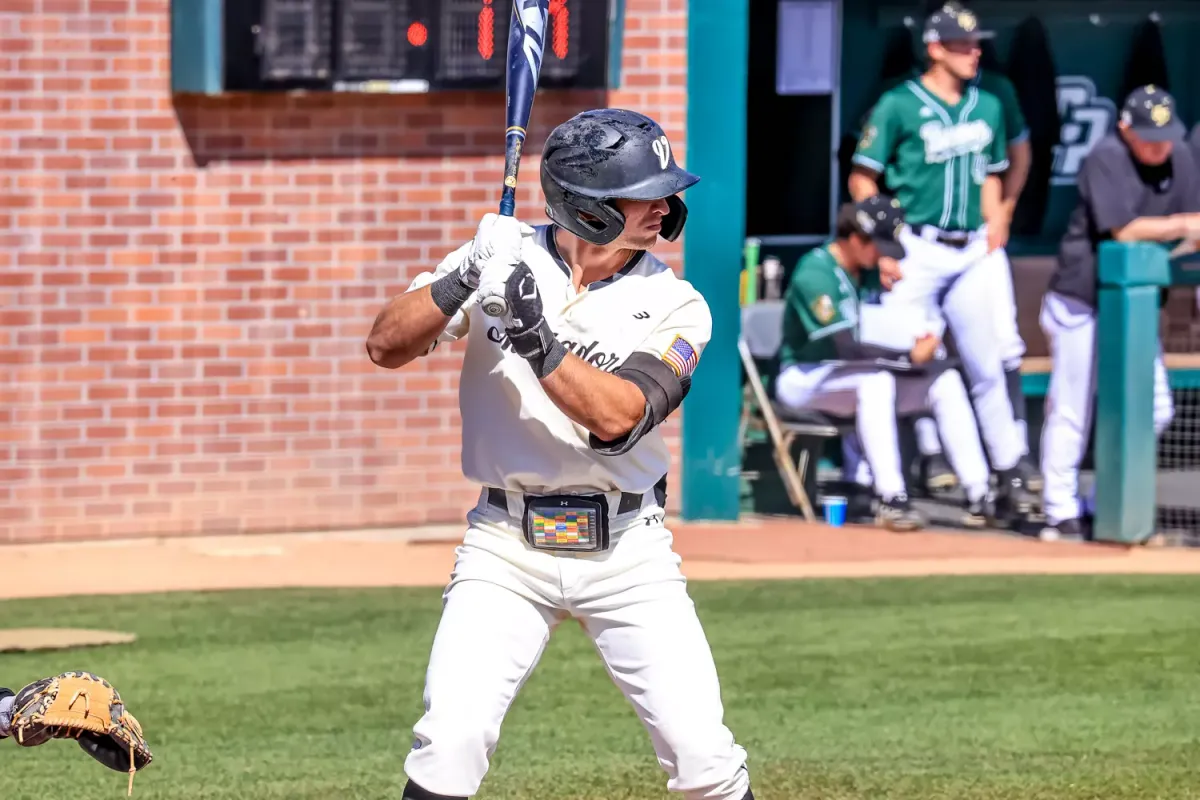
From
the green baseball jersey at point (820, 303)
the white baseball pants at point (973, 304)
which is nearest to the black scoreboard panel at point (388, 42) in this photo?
the green baseball jersey at point (820, 303)

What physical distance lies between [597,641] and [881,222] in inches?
294

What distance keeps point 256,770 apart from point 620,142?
2.71 metres

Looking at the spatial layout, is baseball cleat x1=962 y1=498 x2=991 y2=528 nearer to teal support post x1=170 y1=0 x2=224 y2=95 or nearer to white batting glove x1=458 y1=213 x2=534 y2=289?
teal support post x1=170 y1=0 x2=224 y2=95

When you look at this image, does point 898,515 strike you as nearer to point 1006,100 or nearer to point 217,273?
point 1006,100

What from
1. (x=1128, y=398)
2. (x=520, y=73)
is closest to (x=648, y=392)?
(x=520, y=73)

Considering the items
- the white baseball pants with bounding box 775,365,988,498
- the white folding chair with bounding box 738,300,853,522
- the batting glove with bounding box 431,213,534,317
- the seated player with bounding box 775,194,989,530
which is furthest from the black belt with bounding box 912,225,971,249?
the batting glove with bounding box 431,213,534,317

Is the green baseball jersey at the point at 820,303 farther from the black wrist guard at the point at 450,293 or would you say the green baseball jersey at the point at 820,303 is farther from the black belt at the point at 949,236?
the black wrist guard at the point at 450,293

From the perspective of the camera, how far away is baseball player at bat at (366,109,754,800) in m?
4.22

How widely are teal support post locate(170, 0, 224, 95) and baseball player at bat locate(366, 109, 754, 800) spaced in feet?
20.5

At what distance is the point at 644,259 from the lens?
15.0ft

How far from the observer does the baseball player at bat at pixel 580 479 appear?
422 cm

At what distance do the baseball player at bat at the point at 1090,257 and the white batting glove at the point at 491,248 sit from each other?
25.0 feet

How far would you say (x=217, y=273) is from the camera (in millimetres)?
10648

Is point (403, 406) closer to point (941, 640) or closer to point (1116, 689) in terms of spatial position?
point (941, 640)
